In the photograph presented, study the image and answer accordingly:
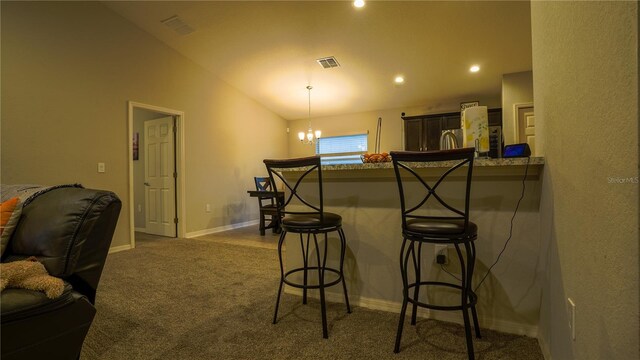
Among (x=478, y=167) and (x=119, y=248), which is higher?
(x=478, y=167)

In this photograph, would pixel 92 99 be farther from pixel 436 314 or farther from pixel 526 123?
pixel 526 123

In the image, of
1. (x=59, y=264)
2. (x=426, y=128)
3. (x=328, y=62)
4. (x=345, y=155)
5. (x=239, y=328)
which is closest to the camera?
(x=59, y=264)

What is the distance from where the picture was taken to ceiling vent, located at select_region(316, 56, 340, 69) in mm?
4549

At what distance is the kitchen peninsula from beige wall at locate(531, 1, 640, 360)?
0.25m

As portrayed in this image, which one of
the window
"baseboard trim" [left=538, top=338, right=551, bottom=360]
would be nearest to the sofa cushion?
"baseboard trim" [left=538, top=338, right=551, bottom=360]

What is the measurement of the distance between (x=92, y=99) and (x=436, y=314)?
4361 mm

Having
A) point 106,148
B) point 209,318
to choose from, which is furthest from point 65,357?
point 106,148

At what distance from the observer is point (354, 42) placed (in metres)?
4.09

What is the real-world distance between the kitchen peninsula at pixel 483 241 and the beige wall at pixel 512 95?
365 centimetres

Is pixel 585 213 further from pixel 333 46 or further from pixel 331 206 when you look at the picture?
pixel 333 46

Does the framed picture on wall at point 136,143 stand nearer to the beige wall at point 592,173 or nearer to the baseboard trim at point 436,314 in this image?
the baseboard trim at point 436,314

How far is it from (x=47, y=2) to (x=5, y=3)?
1.17 feet

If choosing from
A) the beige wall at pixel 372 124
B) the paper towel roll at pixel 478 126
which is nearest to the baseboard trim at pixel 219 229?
the beige wall at pixel 372 124

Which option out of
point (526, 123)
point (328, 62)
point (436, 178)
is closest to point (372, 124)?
point (328, 62)
